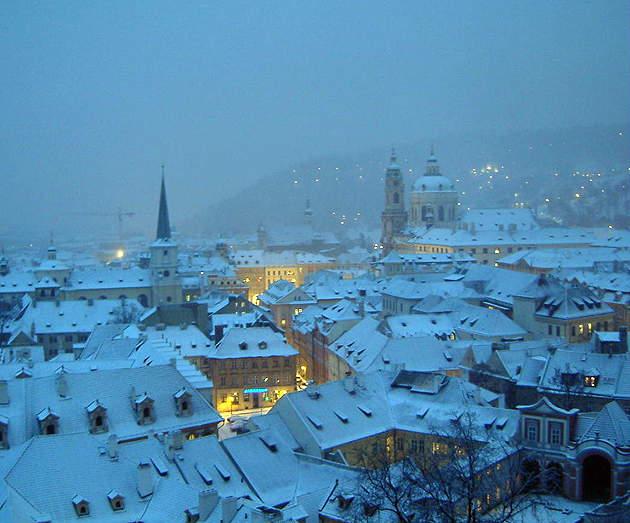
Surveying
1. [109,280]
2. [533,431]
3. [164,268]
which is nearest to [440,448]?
[533,431]

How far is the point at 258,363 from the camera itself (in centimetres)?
5262

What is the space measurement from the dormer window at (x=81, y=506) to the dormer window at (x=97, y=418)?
6.11 m

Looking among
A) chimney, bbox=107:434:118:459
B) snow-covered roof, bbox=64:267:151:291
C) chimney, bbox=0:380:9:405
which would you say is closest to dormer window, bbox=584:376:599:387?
chimney, bbox=107:434:118:459

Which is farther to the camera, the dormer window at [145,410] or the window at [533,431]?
the window at [533,431]

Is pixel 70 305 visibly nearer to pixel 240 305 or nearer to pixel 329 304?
pixel 240 305

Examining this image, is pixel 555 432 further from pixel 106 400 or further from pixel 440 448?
pixel 106 400

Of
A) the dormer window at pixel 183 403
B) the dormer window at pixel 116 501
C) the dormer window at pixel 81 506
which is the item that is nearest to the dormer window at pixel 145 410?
the dormer window at pixel 183 403

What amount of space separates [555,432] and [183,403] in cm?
1721

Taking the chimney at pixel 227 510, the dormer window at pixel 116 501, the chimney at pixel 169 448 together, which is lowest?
the dormer window at pixel 116 501

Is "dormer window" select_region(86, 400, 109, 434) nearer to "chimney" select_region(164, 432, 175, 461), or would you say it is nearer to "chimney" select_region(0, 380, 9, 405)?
"chimney" select_region(0, 380, 9, 405)

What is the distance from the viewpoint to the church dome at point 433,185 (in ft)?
445

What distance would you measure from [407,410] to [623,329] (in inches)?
607

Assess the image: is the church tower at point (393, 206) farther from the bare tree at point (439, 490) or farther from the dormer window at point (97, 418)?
the bare tree at point (439, 490)

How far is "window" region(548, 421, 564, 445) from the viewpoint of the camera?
117 ft
